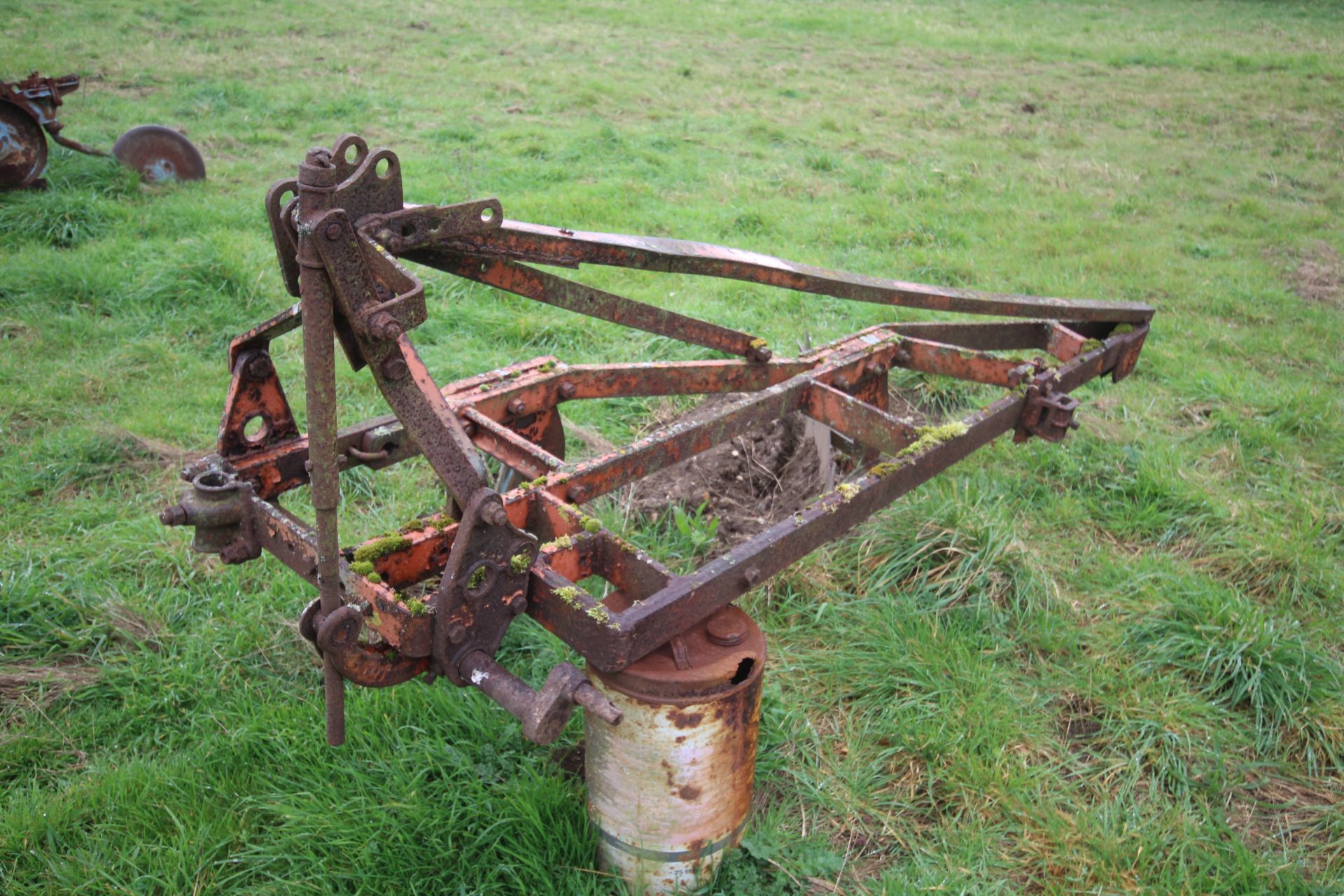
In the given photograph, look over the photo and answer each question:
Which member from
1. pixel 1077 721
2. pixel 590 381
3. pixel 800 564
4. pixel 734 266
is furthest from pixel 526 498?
pixel 1077 721

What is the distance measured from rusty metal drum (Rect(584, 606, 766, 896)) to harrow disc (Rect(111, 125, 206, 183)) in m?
6.84

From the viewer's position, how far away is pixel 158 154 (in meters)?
7.60

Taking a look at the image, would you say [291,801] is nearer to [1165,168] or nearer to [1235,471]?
[1235,471]

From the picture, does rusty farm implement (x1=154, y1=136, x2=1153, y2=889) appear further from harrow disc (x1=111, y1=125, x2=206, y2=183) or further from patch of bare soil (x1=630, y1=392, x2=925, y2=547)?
harrow disc (x1=111, y1=125, x2=206, y2=183)

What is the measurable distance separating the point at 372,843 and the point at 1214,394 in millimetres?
4904

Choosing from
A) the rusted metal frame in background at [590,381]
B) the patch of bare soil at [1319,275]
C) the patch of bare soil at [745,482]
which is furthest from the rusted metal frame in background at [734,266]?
the patch of bare soil at [1319,275]

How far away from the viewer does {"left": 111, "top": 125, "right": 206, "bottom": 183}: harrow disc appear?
751cm

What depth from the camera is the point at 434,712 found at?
122 inches

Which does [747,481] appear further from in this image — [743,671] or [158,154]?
[158,154]

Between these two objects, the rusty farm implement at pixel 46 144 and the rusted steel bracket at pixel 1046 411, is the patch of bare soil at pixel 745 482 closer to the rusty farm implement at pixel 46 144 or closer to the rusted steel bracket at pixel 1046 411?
the rusted steel bracket at pixel 1046 411

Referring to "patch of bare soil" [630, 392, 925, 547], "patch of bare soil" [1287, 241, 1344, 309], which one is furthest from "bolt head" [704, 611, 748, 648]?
"patch of bare soil" [1287, 241, 1344, 309]

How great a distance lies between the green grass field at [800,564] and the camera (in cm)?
281

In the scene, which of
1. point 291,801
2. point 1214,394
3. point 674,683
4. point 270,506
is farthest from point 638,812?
point 1214,394

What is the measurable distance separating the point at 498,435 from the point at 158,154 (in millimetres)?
5973
